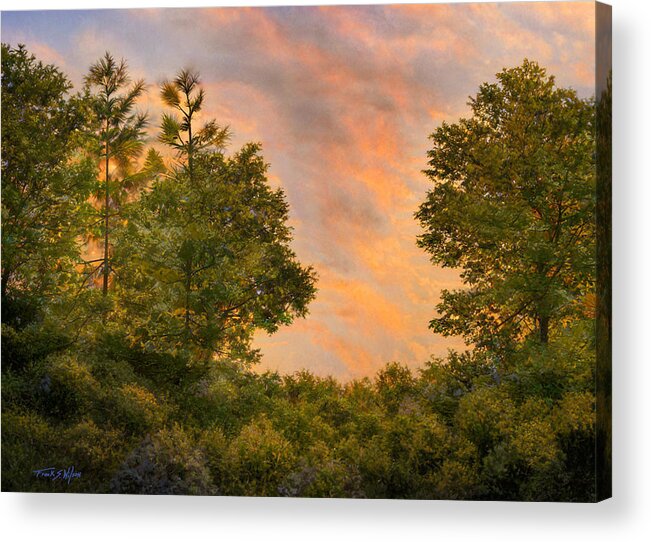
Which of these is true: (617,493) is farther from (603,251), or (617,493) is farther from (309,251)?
(309,251)

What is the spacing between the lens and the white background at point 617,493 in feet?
39.3

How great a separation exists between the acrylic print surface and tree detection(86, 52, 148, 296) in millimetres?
32

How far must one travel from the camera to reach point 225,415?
12812 millimetres

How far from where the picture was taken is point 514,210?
489 inches

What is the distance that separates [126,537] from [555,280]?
5862 millimetres

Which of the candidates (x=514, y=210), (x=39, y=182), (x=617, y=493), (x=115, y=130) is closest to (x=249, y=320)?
(x=115, y=130)

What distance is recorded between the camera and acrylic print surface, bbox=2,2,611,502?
12.1 meters

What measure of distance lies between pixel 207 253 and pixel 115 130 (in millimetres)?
1953

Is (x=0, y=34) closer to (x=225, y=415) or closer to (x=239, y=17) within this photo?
(x=239, y=17)
